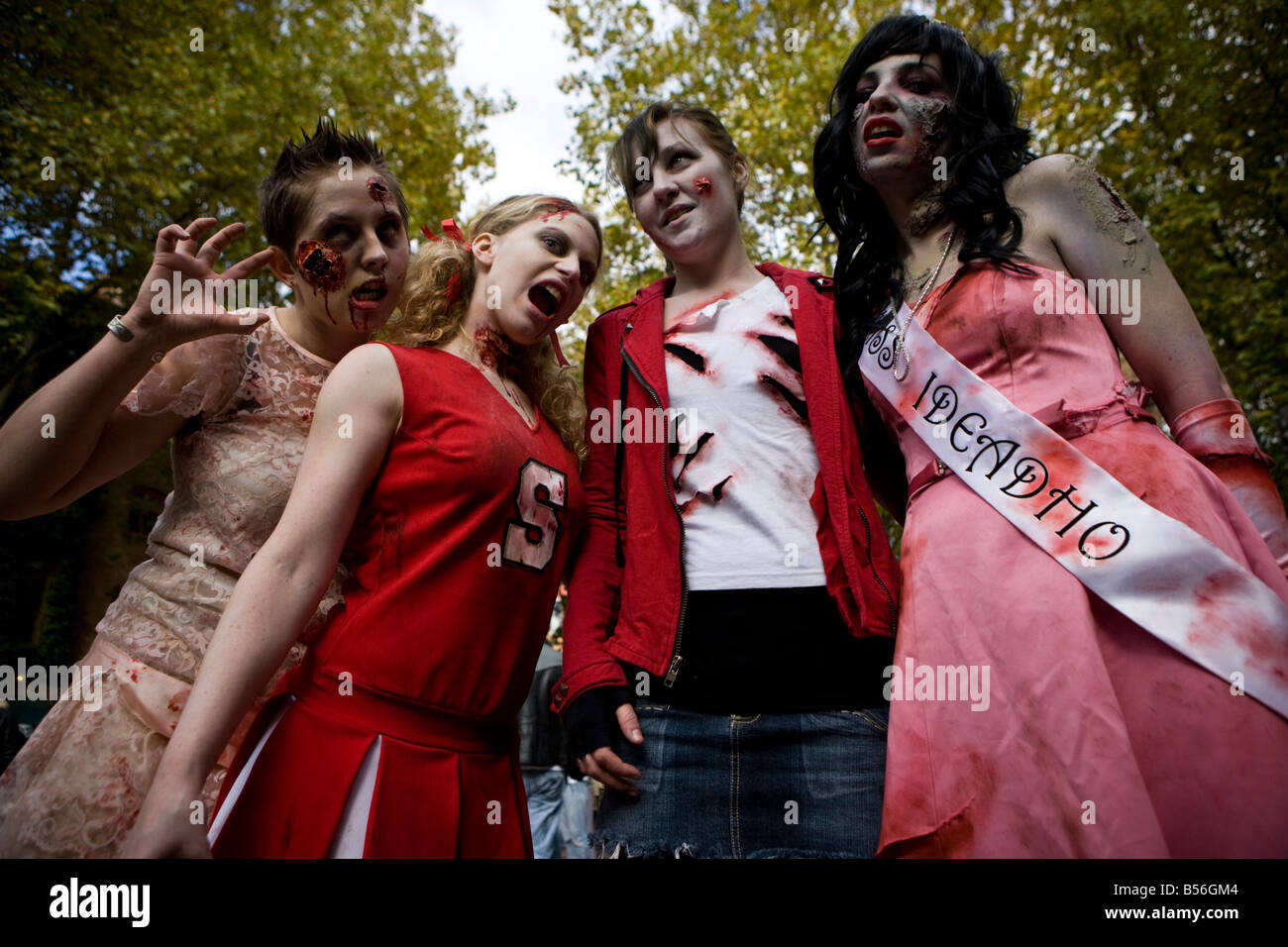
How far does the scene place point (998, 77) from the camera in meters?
2.32

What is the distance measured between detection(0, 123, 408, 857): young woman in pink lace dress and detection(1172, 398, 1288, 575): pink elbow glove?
2.07 meters

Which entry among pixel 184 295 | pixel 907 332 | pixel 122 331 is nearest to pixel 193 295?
pixel 184 295

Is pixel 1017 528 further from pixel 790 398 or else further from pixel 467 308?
pixel 467 308

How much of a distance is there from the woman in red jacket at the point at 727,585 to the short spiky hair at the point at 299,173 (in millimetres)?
930

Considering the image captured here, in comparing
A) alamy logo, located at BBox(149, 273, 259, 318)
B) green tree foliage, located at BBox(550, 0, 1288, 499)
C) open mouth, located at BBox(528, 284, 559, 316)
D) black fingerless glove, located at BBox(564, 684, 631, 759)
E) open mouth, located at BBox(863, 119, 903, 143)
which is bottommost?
black fingerless glove, located at BBox(564, 684, 631, 759)

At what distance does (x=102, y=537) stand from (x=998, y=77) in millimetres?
18075

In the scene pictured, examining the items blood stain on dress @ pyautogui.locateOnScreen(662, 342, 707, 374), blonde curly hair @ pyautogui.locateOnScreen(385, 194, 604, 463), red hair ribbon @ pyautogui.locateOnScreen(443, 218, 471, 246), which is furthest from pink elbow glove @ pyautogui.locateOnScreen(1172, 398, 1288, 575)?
red hair ribbon @ pyautogui.locateOnScreen(443, 218, 471, 246)

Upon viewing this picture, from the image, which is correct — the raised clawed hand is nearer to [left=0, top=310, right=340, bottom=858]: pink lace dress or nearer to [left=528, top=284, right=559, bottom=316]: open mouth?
[left=0, top=310, right=340, bottom=858]: pink lace dress

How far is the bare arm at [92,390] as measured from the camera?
6.31ft

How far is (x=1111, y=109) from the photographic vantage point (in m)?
10.2

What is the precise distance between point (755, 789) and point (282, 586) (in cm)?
115
